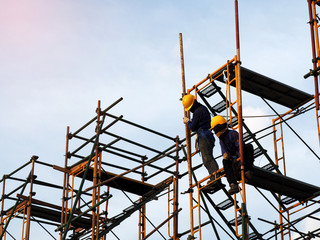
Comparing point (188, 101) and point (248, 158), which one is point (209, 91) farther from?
point (248, 158)

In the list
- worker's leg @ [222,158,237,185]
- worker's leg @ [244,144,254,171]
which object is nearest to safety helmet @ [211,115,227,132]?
worker's leg @ [222,158,237,185]

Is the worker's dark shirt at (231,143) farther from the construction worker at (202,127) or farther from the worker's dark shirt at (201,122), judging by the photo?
the worker's dark shirt at (201,122)

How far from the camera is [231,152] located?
1892 centimetres

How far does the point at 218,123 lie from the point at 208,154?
89 cm

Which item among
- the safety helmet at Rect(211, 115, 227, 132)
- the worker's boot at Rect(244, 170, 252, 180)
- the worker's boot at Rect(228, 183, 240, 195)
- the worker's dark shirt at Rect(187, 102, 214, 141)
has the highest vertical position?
the worker's dark shirt at Rect(187, 102, 214, 141)

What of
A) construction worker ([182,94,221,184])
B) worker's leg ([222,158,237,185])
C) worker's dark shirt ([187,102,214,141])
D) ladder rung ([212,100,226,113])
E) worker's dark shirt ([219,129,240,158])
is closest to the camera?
worker's leg ([222,158,237,185])

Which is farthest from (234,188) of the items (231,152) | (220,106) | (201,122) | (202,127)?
(220,106)

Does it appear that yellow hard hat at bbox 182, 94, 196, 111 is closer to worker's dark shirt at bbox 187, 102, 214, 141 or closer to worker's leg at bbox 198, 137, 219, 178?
worker's dark shirt at bbox 187, 102, 214, 141

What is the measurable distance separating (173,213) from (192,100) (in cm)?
443

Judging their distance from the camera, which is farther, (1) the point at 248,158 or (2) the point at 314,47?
(2) the point at 314,47

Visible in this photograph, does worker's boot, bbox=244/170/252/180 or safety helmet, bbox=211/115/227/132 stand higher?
safety helmet, bbox=211/115/227/132

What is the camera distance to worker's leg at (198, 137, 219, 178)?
1955cm

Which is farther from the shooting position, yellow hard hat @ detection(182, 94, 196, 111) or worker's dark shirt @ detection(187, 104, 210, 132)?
yellow hard hat @ detection(182, 94, 196, 111)

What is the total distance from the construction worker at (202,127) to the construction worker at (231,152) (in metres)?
0.58
